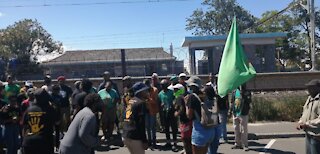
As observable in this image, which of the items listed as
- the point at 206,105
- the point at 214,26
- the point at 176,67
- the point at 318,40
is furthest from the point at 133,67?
the point at 214,26

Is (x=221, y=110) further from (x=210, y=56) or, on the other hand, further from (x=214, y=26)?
(x=214, y=26)

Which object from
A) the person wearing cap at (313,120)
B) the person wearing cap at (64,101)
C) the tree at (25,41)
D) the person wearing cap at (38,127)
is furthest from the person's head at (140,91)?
the tree at (25,41)

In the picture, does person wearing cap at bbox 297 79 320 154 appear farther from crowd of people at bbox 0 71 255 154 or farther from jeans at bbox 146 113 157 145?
jeans at bbox 146 113 157 145

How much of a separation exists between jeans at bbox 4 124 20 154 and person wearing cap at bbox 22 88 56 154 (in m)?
2.58

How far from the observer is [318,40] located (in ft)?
167

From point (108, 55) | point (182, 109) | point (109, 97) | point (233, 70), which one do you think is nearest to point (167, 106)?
point (109, 97)

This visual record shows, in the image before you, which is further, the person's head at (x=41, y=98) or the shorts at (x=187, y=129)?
the shorts at (x=187, y=129)

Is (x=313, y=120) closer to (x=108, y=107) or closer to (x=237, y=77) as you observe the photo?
(x=237, y=77)

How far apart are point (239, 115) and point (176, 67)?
551 inches

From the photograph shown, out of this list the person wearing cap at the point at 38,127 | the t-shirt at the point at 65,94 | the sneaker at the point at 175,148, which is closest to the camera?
the person wearing cap at the point at 38,127

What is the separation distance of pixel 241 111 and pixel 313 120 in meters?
3.44

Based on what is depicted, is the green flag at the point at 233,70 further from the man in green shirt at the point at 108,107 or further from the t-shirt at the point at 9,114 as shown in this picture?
the t-shirt at the point at 9,114

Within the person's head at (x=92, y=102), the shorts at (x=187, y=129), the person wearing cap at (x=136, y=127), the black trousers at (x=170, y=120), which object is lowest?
the black trousers at (x=170, y=120)

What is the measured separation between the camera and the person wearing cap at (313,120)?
18.9 feet
